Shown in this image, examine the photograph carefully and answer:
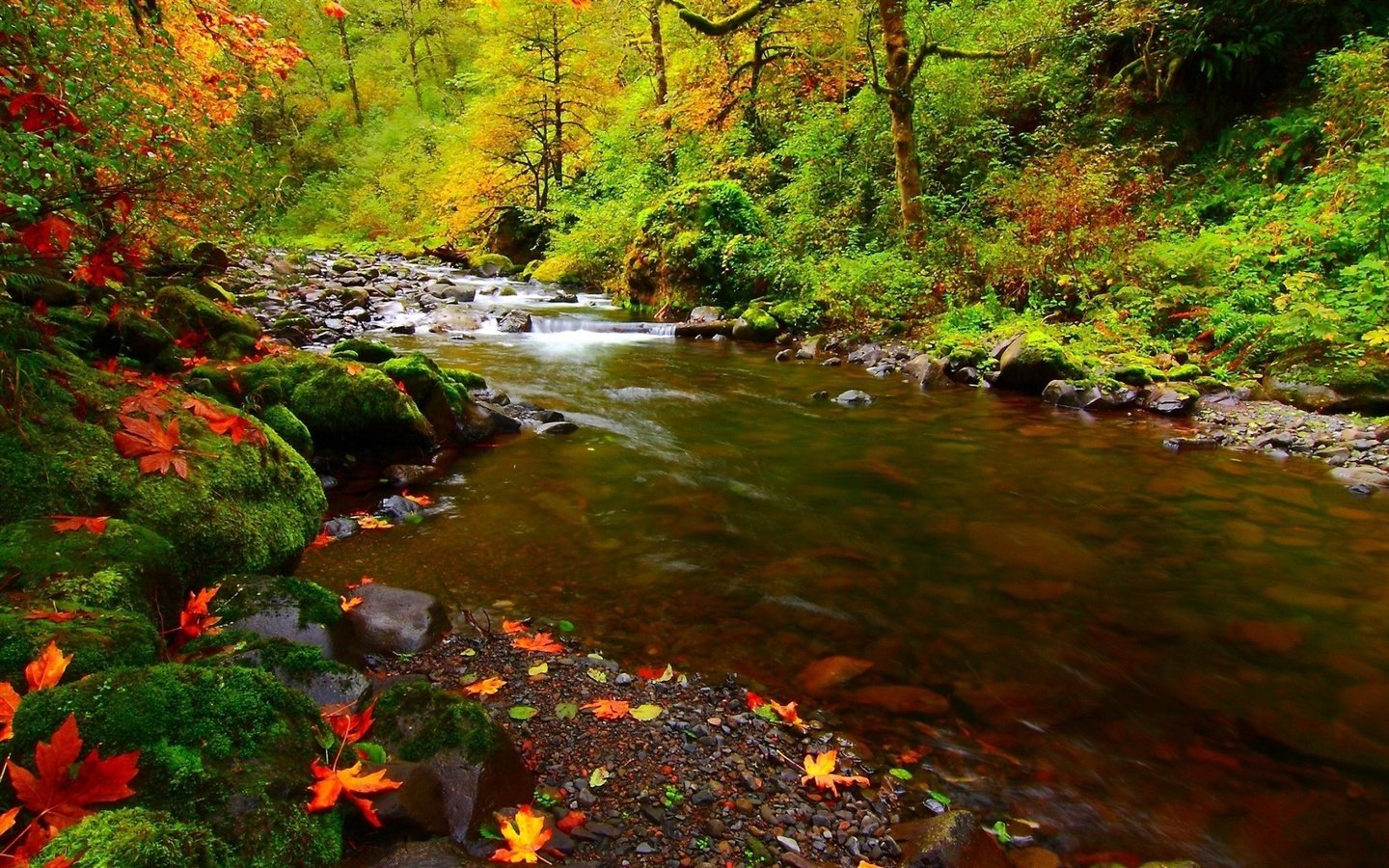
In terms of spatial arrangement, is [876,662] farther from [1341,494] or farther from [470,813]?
[1341,494]

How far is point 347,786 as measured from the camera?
1.83 m

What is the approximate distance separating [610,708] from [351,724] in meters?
1.02

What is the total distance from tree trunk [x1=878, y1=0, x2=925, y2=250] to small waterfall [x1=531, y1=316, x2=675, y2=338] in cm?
482

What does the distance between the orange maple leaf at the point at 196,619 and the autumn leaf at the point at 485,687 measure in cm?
98

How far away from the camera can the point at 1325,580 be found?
4.45 m

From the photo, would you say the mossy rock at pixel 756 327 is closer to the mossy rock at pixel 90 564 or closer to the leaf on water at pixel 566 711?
the leaf on water at pixel 566 711

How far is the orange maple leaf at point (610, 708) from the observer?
2836 millimetres

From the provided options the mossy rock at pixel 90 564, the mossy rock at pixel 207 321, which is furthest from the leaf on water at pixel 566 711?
the mossy rock at pixel 207 321

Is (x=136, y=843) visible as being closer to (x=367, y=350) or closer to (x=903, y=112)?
(x=367, y=350)

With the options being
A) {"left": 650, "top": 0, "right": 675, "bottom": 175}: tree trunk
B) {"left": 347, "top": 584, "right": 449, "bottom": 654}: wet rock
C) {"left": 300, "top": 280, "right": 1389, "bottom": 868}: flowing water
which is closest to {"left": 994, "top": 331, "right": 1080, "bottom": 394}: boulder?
{"left": 300, "top": 280, "right": 1389, "bottom": 868}: flowing water

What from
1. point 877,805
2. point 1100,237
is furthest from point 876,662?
point 1100,237

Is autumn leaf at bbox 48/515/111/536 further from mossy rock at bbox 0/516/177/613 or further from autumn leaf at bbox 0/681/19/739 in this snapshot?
autumn leaf at bbox 0/681/19/739

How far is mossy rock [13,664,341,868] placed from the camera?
1508 millimetres

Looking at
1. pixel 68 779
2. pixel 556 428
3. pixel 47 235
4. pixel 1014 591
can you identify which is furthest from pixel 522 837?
pixel 556 428
